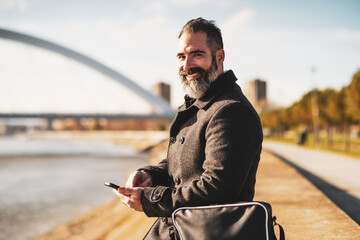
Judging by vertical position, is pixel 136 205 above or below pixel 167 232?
above

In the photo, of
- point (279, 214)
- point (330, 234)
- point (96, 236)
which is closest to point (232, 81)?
point (330, 234)

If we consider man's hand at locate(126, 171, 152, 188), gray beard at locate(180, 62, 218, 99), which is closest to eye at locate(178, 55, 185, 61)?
gray beard at locate(180, 62, 218, 99)

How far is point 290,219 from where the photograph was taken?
354 centimetres

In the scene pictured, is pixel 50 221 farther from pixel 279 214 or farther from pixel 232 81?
pixel 232 81

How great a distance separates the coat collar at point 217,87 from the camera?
161 cm

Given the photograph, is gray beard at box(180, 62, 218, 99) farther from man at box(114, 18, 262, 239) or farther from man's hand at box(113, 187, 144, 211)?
man's hand at box(113, 187, 144, 211)

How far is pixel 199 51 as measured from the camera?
1.62 meters

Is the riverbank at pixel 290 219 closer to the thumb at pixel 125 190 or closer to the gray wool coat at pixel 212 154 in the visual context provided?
the gray wool coat at pixel 212 154

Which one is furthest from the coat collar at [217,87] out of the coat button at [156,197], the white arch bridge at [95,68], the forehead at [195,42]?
the white arch bridge at [95,68]

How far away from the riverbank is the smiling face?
195 centimetres

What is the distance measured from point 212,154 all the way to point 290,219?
2.52 m

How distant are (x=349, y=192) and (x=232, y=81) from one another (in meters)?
5.45

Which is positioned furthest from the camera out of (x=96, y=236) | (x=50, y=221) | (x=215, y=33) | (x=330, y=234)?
(x=50, y=221)

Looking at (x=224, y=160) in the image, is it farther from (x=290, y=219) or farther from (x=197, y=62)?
(x=290, y=219)
